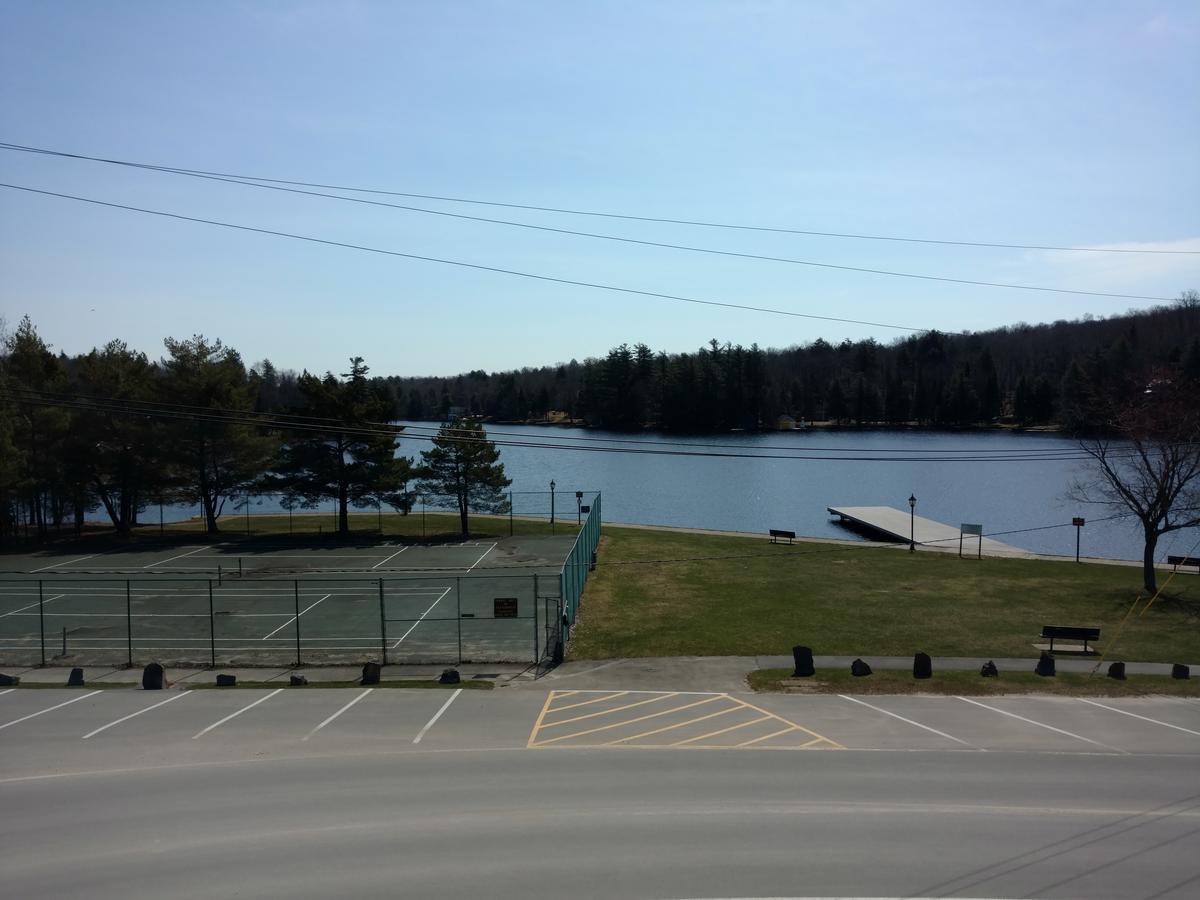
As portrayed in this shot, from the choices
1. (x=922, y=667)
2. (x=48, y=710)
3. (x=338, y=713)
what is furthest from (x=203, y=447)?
(x=922, y=667)

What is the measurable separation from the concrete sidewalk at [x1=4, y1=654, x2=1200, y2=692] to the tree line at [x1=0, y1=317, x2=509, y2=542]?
27926mm

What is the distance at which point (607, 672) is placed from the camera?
23.9 meters

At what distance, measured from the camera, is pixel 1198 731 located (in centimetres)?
1825

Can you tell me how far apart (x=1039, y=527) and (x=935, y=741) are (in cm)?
4793

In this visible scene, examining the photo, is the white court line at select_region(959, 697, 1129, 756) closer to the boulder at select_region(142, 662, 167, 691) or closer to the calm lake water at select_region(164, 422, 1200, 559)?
the boulder at select_region(142, 662, 167, 691)

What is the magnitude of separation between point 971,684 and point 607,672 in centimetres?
956

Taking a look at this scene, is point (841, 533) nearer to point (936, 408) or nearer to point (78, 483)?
point (78, 483)

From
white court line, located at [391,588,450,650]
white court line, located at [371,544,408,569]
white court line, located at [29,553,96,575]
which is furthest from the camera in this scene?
white court line, located at [371,544,408,569]

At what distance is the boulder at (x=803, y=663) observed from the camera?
22750 mm

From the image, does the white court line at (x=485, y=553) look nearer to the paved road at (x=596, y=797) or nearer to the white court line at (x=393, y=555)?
the white court line at (x=393, y=555)

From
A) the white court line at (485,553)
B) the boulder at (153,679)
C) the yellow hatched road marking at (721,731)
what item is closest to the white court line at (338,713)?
the boulder at (153,679)

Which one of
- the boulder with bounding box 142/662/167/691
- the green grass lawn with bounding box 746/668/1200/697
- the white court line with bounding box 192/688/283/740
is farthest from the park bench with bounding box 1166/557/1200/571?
the boulder with bounding box 142/662/167/691

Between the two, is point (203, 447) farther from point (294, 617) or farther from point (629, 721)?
point (629, 721)

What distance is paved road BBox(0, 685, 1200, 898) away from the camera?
36.3 feet
